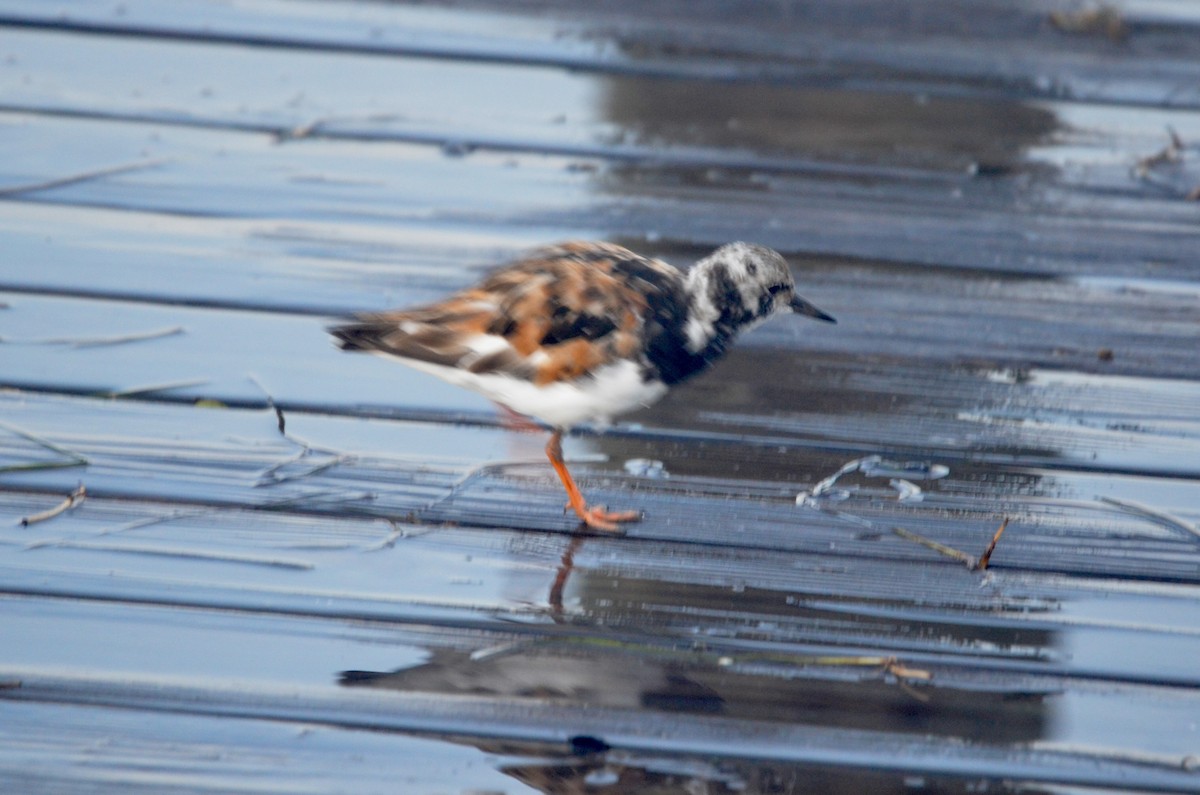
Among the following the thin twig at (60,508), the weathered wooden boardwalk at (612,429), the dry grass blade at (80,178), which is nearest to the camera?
the weathered wooden boardwalk at (612,429)

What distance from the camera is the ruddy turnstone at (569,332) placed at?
2.67m

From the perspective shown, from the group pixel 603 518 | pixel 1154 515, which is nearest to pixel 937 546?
pixel 1154 515

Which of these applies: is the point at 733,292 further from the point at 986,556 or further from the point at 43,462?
the point at 43,462

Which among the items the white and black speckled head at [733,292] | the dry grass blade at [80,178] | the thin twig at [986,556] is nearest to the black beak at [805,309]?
the white and black speckled head at [733,292]

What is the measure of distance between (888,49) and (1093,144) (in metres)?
0.88

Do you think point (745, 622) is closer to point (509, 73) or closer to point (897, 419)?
point (897, 419)

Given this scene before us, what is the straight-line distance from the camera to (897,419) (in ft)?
9.37

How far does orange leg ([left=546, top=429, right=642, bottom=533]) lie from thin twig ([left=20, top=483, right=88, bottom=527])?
79cm

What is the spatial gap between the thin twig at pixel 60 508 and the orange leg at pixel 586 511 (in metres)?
0.79

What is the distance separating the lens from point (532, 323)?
2.74 metres

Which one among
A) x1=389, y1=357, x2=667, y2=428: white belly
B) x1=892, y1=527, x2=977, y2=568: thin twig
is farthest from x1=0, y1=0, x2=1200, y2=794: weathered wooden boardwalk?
x1=389, y1=357, x2=667, y2=428: white belly

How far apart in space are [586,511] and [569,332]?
0.42 meters

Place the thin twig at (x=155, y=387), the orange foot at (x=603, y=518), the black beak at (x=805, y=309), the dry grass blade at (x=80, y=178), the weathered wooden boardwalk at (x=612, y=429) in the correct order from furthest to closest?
the dry grass blade at (x=80, y=178), the black beak at (x=805, y=309), the thin twig at (x=155, y=387), the orange foot at (x=603, y=518), the weathered wooden boardwalk at (x=612, y=429)

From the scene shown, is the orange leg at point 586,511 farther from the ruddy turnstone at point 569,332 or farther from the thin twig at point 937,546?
the thin twig at point 937,546
